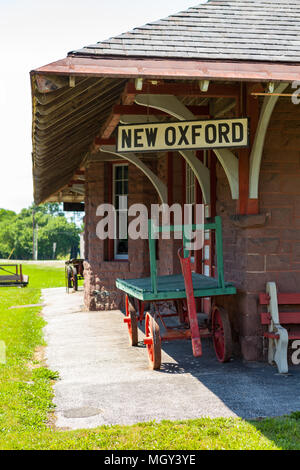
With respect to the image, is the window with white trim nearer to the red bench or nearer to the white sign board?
the red bench

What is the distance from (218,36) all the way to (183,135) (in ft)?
4.14

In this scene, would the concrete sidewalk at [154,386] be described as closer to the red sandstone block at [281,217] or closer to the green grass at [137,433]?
the green grass at [137,433]

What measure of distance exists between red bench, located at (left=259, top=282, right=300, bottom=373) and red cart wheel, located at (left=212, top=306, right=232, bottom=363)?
0.44 meters

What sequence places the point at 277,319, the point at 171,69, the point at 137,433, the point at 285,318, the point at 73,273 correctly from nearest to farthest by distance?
the point at 137,433, the point at 171,69, the point at 277,319, the point at 285,318, the point at 73,273

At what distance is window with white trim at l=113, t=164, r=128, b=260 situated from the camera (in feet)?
40.9

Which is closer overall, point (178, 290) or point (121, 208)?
point (178, 290)

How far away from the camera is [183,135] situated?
6.13 m

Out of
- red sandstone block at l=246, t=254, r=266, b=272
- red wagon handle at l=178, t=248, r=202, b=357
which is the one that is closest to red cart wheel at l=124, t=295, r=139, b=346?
red wagon handle at l=178, t=248, r=202, b=357

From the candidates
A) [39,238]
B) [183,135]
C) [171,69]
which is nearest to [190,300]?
[183,135]

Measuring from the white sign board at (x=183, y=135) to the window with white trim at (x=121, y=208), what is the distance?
20.7ft

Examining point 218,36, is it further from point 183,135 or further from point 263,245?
point 263,245

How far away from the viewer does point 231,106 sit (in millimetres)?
7328

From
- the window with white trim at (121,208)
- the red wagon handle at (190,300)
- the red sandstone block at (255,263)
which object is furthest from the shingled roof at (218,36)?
the window with white trim at (121,208)

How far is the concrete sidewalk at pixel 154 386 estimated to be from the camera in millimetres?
4887
